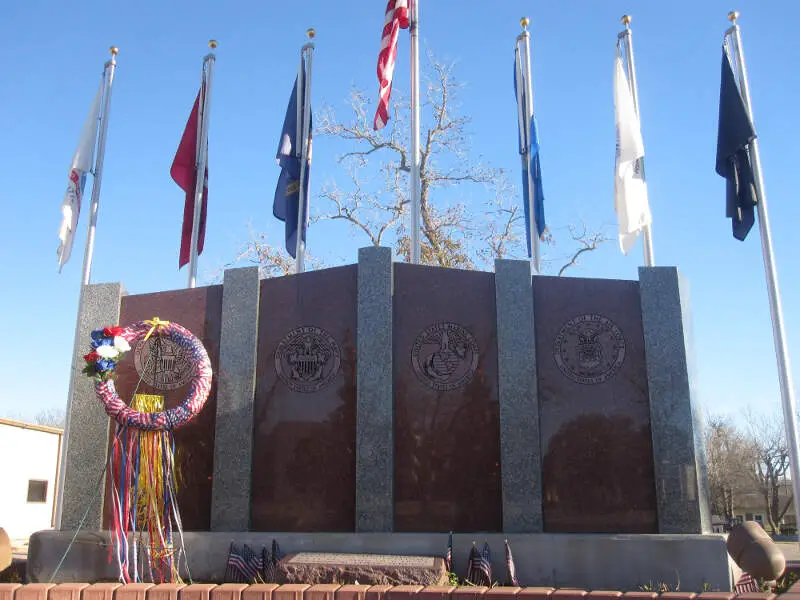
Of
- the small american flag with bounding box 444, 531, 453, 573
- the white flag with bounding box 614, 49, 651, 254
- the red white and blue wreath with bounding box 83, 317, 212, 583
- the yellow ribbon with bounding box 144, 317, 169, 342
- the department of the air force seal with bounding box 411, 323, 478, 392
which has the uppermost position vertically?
the white flag with bounding box 614, 49, 651, 254

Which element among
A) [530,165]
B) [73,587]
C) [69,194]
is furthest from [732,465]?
[73,587]

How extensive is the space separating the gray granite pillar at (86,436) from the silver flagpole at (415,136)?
4430 mm

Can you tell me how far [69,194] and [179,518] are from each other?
623cm

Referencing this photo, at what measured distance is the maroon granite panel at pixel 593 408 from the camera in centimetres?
951

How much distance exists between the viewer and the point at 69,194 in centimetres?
1309

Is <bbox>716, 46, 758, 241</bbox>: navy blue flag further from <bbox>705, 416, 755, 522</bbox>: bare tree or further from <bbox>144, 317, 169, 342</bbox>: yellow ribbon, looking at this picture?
<bbox>705, 416, 755, 522</bbox>: bare tree

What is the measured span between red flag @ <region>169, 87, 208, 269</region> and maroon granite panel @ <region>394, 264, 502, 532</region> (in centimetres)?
458

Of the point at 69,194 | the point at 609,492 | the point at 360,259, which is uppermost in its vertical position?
the point at 69,194

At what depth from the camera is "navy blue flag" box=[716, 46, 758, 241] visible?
37.0ft

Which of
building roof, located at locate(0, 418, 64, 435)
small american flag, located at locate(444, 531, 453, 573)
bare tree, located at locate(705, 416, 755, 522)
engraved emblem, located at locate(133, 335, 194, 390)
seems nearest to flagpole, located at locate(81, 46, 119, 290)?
engraved emblem, located at locate(133, 335, 194, 390)

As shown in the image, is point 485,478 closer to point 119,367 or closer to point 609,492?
point 609,492

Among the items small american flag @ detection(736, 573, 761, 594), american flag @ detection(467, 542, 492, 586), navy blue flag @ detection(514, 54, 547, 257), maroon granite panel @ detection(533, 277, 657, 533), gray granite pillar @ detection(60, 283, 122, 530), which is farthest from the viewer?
navy blue flag @ detection(514, 54, 547, 257)

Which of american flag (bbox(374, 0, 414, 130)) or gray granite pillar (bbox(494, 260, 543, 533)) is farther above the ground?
american flag (bbox(374, 0, 414, 130))

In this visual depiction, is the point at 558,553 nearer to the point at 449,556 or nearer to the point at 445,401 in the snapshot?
the point at 449,556
